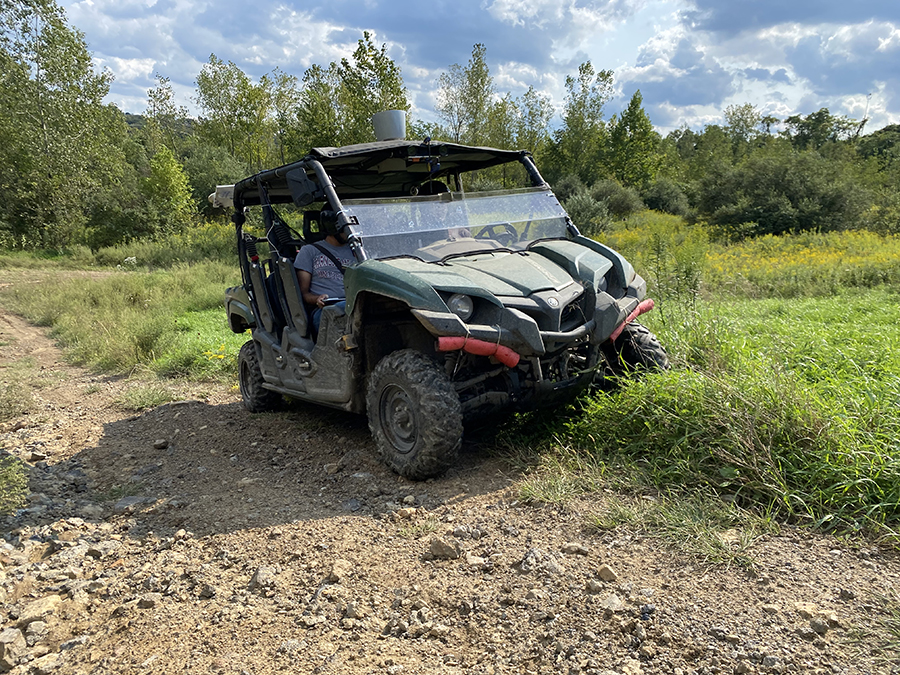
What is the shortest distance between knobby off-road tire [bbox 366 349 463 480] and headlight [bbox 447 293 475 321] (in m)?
0.40

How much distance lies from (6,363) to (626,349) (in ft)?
29.4

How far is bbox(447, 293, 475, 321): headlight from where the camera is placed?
3.70 m

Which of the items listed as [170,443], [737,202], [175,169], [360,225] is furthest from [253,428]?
[175,169]

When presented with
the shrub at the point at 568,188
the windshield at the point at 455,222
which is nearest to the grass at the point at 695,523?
the windshield at the point at 455,222

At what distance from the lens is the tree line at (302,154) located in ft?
72.6

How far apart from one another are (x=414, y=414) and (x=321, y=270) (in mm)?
1825

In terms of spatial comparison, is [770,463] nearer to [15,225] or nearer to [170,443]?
[170,443]

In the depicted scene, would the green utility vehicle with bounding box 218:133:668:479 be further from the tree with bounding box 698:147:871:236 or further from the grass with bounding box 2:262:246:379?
the tree with bounding box 698:147:871:236

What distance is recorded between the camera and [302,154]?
1864 centimetres

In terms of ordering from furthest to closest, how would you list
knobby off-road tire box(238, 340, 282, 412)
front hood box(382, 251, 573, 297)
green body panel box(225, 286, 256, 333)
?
knobby off-road tire box(238, 340, 282, 412) → green body panel box(225, 286, 256, 333) → front hood box(382, 251, 573, 297)

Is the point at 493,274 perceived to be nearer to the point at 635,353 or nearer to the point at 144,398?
the point at 635,353

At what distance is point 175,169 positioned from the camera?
97.0ft

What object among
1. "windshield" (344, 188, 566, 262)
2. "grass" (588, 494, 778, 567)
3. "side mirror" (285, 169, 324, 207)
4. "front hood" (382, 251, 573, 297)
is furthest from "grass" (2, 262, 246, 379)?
"grass" (588, 494, 778, 567)

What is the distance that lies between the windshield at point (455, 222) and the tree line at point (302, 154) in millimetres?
12693
